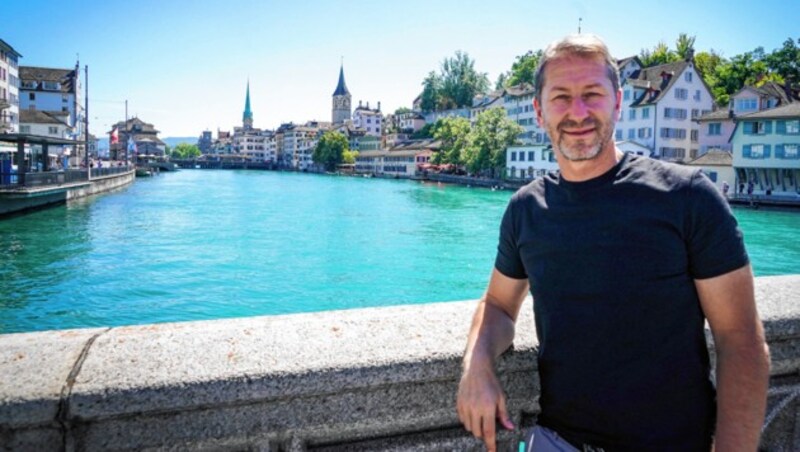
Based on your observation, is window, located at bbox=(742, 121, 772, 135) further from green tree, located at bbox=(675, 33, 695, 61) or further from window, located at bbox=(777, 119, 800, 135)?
green tree, located at bbox=(675, 33, 695, 61)

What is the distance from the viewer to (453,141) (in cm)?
9831

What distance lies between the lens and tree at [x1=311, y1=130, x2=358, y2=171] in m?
142

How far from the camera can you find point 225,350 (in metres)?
1.84

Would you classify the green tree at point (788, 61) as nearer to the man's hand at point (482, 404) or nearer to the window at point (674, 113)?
the window at point (674, 113)

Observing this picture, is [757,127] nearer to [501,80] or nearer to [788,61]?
[788,61]

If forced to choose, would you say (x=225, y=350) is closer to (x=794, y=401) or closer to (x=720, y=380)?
(x=720, y=380)

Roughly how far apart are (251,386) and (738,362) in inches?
51.8

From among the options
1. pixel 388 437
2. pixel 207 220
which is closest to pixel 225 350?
pixel 388 437

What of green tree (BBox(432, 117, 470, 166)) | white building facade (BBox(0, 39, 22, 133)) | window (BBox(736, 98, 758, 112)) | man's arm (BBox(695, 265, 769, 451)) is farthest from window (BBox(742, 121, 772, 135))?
white building facade (BBox(0, 39, 22, 133))

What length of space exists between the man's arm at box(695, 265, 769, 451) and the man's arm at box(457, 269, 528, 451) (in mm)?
575

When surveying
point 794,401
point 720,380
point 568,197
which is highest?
point 568,197

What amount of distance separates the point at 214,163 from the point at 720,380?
201012mm

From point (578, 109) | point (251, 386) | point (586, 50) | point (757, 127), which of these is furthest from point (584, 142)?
point (757, 127)

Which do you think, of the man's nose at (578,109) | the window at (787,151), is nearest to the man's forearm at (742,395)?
the man's nose at (578,109)
